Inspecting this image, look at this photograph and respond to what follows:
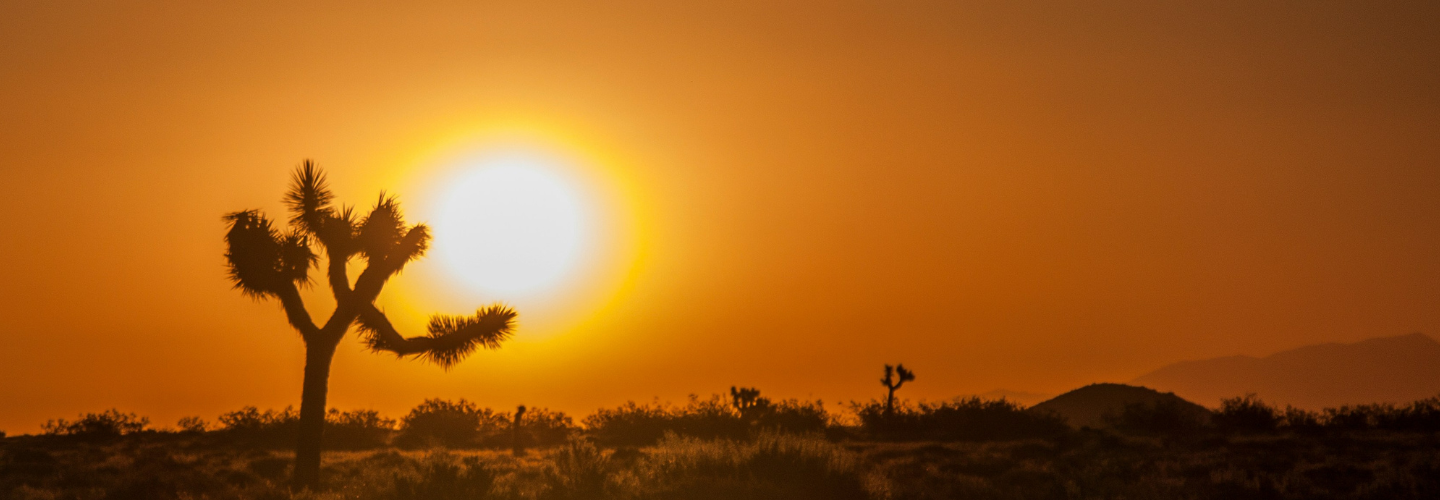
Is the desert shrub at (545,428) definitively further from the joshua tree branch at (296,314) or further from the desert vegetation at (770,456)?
the joshua tree branch at (296,314)

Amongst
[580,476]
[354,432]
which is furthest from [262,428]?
[580,476]

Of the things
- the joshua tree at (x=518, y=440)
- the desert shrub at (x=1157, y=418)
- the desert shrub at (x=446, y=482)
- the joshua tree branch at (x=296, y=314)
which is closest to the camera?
the desert shrub at (x=446, y=482)

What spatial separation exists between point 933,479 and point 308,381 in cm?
1232

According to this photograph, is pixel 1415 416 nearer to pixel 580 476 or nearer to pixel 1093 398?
pixel 1093 398

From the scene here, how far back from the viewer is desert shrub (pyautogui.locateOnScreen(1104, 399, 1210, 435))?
40438 millimetres

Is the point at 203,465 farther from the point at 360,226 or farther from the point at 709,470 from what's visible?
the point at 709,470

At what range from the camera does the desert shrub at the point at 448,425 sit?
4078cm

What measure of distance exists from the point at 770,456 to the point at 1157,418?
78.5ft

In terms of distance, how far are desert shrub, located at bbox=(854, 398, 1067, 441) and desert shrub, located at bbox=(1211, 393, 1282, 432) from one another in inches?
211

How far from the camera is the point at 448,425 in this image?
44.1 meters

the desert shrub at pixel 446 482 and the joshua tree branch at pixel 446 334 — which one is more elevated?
the joshua tree branch at pixel 446 334

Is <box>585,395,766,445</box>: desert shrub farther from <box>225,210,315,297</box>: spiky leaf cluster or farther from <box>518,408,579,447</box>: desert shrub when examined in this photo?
<box>225,210,315,297</box>: spiky leaf cluster

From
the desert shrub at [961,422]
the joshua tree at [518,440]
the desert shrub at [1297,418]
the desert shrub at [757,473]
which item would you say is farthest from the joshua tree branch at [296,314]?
the desert shrub at [1297,418]

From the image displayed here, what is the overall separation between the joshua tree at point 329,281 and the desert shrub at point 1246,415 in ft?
91.9
